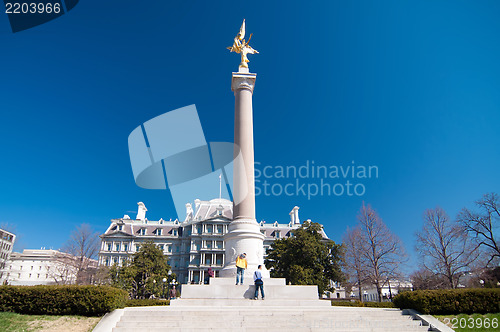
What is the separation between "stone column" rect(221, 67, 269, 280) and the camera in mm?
18500

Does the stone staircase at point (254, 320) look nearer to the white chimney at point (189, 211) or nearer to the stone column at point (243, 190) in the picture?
the stone column at point (243, 190)

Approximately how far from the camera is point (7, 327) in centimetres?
1067

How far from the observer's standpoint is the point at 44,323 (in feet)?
36.4

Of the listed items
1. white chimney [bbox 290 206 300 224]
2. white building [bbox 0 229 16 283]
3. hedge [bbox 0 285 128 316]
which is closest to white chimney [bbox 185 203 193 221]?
white chimney [bbox 290 206 300 224]

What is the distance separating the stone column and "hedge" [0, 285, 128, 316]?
752 cm

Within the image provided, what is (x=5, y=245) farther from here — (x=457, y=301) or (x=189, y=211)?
(x=457, y=301)

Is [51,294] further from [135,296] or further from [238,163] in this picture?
[135,296]

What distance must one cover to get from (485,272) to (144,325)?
37966 millimetres

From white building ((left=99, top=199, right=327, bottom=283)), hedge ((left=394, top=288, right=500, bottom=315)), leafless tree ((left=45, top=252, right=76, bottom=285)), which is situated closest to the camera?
hedge ((left=394, top=288, right=500, bottom=315))

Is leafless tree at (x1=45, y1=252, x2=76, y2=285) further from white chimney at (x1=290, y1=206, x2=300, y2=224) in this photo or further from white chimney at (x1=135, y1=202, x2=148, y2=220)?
white chimney at (x1=290, y1=206, x2=300, y2=224)

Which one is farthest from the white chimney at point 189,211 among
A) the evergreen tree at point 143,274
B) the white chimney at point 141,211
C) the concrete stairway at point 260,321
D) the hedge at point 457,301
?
the hedge at point 457,301

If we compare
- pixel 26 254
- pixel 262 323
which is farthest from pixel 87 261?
pixel 26 254

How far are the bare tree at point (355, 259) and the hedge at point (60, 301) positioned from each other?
99.0 ft

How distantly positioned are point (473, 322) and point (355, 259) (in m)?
26.7
